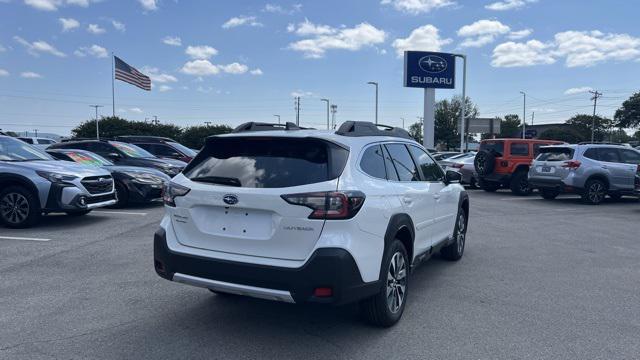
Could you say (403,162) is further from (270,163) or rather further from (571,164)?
(571,164)

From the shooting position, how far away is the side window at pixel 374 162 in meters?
4.18

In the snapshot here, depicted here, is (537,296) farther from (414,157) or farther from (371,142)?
(371,142)

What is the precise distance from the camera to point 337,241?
11.8ft

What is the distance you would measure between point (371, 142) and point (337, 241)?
4.06ft

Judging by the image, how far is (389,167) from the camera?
A: 470 centimetres

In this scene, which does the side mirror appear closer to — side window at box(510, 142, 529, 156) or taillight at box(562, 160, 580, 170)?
taillight at box(562, 160, 580, 170)

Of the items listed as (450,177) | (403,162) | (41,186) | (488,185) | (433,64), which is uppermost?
(433,64)

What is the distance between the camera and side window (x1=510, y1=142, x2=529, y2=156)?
1667cm

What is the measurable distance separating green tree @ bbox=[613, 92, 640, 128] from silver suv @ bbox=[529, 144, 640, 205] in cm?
8101

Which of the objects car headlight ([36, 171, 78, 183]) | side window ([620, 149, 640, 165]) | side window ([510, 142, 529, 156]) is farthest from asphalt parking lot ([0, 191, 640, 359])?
side window ([510, 142, 529, 156])

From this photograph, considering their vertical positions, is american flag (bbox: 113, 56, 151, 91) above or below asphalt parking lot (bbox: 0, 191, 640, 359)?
above

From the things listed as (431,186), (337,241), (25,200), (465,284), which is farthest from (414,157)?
(25,200)

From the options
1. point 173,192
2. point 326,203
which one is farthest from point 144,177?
point 326,203

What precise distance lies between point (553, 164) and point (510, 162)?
221 cm
